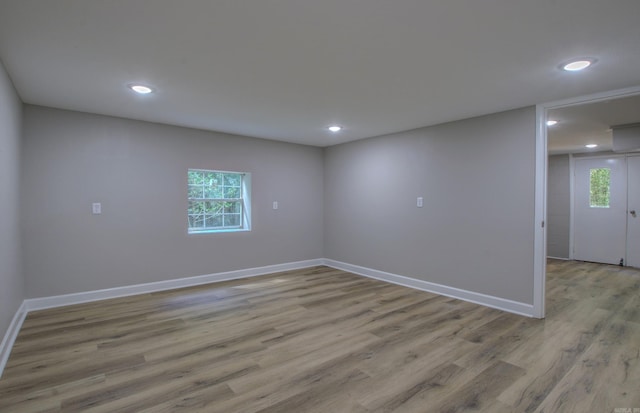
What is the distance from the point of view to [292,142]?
5.64m

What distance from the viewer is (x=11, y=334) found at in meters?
2.74

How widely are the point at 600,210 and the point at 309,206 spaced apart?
18.8 feet

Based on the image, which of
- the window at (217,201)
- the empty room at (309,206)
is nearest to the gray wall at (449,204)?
the empty room at (309,206)

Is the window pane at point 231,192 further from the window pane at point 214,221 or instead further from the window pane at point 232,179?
the window pane at point 214,221

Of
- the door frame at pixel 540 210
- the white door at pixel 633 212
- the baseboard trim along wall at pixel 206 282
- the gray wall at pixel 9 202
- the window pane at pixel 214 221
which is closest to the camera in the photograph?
the gray wall at pixel 9 202

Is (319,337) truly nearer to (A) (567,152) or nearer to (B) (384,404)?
(B) (384,404)

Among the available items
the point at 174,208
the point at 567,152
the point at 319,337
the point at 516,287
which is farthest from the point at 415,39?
the point at 567,152

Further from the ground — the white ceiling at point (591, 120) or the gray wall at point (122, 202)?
the white ceiling at point (591, 120)

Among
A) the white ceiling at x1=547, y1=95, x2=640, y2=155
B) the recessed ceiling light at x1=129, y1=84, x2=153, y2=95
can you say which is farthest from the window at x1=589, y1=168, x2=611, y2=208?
the recessed ceiling light at x1=129, y1=84, x2=153, y2=95

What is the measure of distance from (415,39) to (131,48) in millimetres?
1897

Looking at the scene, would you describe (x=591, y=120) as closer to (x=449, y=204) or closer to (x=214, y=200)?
(x=449, y=204)

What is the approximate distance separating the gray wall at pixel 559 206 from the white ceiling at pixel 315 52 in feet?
14.8

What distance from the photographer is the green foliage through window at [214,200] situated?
478 centimetres

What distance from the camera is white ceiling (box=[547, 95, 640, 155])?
3473 mm
